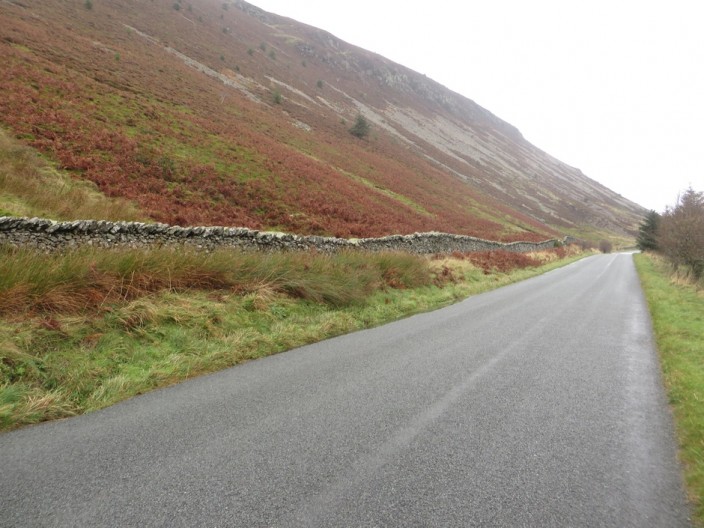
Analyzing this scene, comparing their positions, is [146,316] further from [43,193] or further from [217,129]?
[217,129]

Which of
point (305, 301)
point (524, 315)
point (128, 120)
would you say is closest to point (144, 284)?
point (305, 301)

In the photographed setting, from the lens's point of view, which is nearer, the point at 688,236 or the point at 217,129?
the point at 688,236

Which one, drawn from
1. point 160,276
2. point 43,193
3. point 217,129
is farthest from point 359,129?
point 160,276

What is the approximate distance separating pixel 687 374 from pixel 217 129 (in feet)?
87.3

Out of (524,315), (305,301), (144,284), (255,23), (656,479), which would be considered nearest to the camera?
(656,479)

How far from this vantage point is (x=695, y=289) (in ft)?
54.0

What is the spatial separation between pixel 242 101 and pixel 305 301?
3322 cm

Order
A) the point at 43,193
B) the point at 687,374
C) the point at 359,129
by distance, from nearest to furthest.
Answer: the point at 687,374 < the point at 43,193 < the point at 359,129

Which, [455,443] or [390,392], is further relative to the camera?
[390,392]

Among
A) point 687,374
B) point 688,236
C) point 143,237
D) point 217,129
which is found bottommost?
point 143,237

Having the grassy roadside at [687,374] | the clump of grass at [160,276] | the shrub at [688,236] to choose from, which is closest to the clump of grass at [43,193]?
the clump of grass at [160,276]

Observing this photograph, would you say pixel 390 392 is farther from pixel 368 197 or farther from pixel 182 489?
pixel 368 197

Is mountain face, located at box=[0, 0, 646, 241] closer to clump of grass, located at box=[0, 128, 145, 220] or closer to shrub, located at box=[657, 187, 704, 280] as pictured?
clump of grass, located at box=[0, 128, 145, 220]

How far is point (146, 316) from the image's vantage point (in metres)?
6.04
